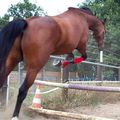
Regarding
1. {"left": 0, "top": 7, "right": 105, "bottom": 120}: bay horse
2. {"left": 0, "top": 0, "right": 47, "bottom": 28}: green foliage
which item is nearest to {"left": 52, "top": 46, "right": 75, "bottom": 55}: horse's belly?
{"left": 0, "top": 7, "right": 105, "bottom": 120}: bay horse

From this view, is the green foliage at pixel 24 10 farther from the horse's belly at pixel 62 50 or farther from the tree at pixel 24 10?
the horse's belly at pixel 62 50

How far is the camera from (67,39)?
183 inches

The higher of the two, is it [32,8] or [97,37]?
[32,8]

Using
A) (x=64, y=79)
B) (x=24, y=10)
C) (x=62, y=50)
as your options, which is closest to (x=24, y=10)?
(x=24, y=10)

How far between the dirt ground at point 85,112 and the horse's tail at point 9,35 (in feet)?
5.23

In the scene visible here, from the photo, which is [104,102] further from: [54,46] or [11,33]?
[11,33]

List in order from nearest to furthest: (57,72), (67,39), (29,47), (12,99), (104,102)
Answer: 1. (29,47)
2. (67,39)
3. (12,99)
4. (104,102)
5. (57,72)

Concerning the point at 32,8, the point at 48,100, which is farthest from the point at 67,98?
the point at 32,8

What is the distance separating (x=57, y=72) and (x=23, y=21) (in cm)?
382

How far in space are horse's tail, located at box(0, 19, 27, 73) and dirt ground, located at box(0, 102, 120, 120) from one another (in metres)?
1.59

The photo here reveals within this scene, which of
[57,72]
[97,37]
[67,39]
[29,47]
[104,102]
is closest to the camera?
[29,47]

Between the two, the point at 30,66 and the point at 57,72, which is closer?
the point at 30,66

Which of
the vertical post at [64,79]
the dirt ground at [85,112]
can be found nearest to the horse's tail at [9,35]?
the dirt ground at [85,112]

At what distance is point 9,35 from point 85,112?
262 cm
